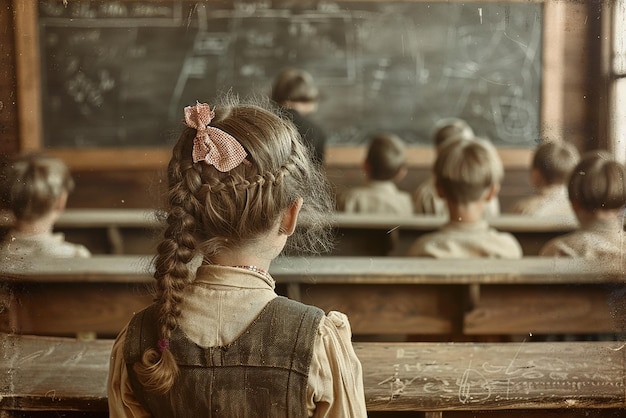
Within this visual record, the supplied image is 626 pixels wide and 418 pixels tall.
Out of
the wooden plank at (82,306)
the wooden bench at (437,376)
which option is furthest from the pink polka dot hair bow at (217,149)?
the wooden plank at (82,306)

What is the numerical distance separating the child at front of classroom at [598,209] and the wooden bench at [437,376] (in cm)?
44

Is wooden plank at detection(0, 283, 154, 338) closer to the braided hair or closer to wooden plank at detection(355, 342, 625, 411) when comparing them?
wooden plank at detection(355, 342, 625, 411)

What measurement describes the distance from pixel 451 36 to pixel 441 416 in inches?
186

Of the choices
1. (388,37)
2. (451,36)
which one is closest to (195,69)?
(388,37)

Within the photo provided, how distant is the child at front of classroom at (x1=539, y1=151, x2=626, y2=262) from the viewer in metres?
1.95

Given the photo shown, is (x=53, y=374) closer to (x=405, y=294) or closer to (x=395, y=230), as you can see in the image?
(x=405, y=294)

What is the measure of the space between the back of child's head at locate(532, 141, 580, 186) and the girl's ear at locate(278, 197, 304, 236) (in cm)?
200

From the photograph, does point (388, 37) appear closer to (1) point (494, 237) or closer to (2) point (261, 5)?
(2) point (261, 5)

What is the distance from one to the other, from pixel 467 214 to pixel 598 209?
0.63m

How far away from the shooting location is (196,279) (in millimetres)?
1197

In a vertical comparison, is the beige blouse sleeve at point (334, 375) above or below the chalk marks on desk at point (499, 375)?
above

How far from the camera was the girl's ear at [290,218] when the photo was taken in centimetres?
118

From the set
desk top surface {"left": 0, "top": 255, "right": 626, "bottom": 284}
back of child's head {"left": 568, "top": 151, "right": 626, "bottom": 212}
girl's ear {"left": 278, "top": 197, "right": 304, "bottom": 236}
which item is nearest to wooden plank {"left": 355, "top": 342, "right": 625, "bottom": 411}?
girl's ear {"left": 278, "top": 197, "right": 304, "bottom": 236}

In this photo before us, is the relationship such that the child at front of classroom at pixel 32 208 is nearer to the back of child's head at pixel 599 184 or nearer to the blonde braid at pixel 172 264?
the blonde braid at pixel 172 264
